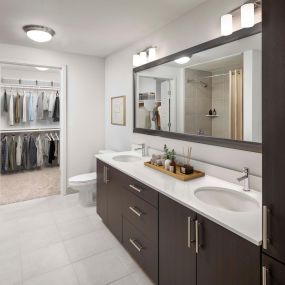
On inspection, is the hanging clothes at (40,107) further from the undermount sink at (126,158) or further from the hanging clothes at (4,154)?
the undermount sink at (126,158)

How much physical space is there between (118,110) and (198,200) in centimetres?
232

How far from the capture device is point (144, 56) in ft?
8.74

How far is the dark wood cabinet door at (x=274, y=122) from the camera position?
782 mm

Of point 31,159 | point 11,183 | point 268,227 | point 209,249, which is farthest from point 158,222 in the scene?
point 31,159

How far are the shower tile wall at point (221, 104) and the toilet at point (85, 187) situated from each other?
1.95m

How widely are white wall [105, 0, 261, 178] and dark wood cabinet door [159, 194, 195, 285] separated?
25.7 inches

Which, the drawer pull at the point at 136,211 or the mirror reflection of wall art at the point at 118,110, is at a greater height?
the mirror reflection of wall art at the point at 118,110

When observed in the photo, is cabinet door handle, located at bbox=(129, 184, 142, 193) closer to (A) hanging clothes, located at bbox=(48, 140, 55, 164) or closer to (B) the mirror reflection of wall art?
(B) the mirror reflection of wall art

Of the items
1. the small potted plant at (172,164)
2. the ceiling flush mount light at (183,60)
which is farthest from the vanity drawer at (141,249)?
the ceiling flush mount light at (183,60)

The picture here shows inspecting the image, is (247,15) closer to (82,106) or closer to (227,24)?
(227,24)

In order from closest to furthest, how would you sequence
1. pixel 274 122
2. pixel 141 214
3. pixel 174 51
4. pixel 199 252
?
pixel 274 122, pixel 199 252, pixel 141 214, pixel 174 51

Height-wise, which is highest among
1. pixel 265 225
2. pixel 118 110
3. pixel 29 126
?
pixel 118 110

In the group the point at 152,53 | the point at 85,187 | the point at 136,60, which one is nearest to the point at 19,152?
the point at 85,187

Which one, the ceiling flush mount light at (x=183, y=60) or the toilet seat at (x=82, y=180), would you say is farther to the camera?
the toilet seat at (x=82, y=180)
